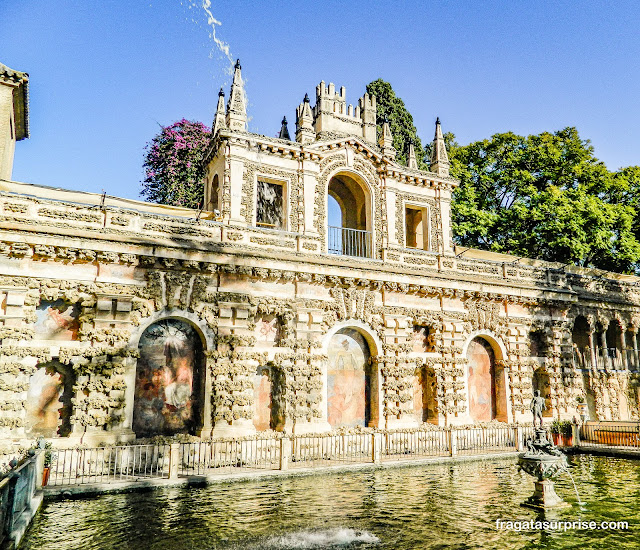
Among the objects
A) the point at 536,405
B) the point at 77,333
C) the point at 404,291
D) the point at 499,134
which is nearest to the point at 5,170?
A: the point at 77,333

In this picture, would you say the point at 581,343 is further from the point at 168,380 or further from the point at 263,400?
the point at 168,380

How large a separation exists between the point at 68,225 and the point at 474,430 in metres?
18.6

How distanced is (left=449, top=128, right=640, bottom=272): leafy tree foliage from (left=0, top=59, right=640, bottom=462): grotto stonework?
4.25 m

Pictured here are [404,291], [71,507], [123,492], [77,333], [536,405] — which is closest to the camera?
[71,507]

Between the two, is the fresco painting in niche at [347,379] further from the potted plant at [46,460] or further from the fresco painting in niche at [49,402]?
the potted plant at [46,460]

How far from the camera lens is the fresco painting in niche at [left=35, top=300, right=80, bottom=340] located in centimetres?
1734

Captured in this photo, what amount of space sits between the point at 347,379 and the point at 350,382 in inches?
8.0

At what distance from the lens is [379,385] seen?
22.8 m

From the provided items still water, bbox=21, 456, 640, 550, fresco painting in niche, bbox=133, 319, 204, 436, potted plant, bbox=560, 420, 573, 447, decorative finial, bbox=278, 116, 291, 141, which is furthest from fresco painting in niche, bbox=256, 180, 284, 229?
potted plant, bbox=560, 420, 573, 447

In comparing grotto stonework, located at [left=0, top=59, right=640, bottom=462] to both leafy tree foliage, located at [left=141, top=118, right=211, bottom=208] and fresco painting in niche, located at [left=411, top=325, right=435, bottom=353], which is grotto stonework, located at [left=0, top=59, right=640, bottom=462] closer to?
fresco painting in niche, located at [left=411, top=325, right=435, bottom=353]

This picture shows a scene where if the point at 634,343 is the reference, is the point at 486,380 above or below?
below

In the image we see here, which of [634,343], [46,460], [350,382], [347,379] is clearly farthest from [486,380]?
[46,460]

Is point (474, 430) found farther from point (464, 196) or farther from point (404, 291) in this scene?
point (464, 196)

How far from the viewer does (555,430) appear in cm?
2481
